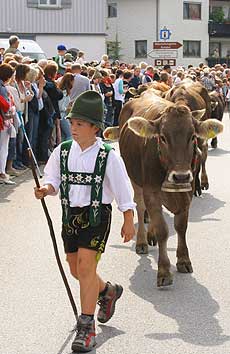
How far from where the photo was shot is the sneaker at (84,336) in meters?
4.95

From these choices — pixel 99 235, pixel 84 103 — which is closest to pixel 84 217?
pixel 99 235

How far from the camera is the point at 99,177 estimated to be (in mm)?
5039

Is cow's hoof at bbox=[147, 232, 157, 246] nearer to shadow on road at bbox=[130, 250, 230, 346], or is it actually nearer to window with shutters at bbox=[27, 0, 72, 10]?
shadow on road at bbox=[130, 250, 230, 346]

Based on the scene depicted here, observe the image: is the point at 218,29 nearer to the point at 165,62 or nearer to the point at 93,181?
the point at 165,62

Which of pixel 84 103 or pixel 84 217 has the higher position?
pixel 84 103

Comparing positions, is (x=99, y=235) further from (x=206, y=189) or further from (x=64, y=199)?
(x=206, y=189)

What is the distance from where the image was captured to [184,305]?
6.00m

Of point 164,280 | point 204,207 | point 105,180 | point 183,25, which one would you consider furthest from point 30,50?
point 183,25

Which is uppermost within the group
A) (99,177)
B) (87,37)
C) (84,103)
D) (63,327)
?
(87,37)

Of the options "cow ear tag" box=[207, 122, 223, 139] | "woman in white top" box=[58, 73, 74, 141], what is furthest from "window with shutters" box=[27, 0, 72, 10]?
"cow ear tag" box=[207, 122, 223, 139]

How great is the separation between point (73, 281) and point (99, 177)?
1.87 m

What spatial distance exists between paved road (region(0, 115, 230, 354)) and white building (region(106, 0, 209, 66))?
45.0 meters

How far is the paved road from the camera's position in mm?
5168

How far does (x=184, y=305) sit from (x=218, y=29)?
53815 mm
